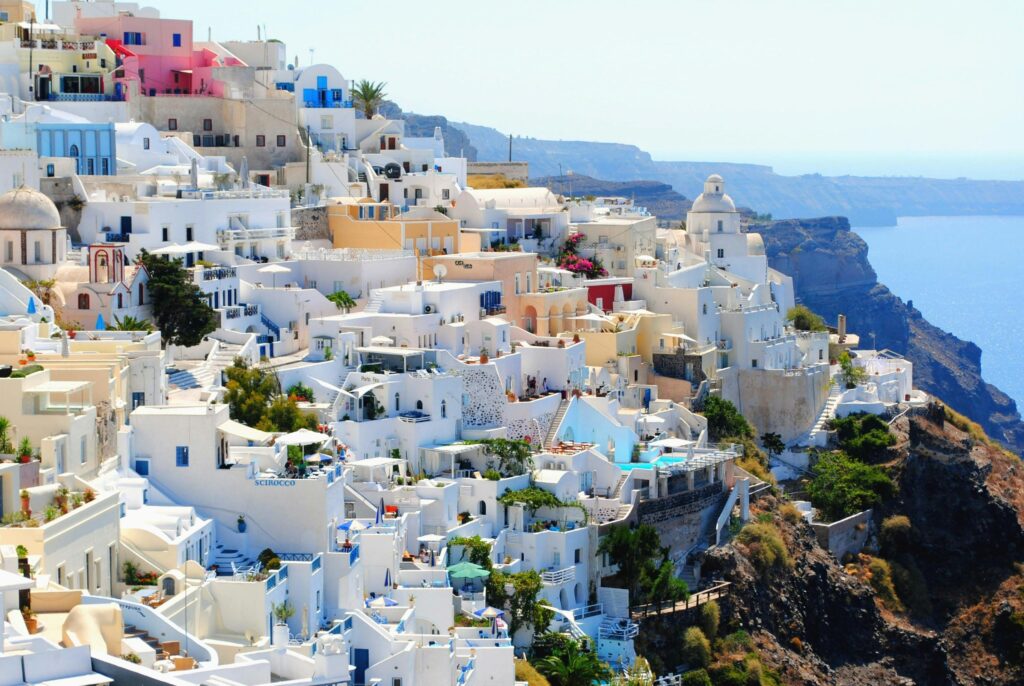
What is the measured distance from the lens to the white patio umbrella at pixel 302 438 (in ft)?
149

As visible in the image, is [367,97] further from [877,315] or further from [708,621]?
[877,315]

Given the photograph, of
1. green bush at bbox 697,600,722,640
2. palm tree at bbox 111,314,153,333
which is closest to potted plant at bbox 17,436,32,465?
palm tree at bbox 111,314,153,333

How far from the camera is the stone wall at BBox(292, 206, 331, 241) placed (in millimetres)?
63094

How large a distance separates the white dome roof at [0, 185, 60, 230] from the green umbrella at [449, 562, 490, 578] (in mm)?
13849

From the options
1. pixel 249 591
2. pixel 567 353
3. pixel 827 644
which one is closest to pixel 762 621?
pixel 827 644

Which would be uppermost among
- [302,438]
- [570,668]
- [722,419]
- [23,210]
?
[23,210]

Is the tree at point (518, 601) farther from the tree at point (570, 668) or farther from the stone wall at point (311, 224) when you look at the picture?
the stone wall at point (311, 224)

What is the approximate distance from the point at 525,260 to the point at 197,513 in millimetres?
21989

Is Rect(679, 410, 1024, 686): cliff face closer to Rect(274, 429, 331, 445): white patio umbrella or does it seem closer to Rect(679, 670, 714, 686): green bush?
Rect(679, 670, 714, 686): green bush

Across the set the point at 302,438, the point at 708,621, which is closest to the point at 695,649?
the point at 708,621

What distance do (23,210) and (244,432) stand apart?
33.0 ft

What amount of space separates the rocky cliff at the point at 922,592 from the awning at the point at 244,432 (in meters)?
12.4

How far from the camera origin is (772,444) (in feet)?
219

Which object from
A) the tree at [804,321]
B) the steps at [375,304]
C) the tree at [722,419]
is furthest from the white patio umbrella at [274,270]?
the tree at [804,321]
